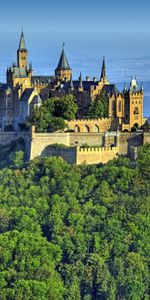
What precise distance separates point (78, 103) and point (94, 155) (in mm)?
5727

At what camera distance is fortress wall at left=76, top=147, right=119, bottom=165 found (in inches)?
1954

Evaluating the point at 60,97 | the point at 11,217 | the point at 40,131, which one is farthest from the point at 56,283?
the point at 60,97

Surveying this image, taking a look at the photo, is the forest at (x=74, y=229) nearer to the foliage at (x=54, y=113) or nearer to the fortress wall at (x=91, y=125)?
the foliage at (x=54, y=113)

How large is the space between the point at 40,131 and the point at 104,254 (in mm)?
10581

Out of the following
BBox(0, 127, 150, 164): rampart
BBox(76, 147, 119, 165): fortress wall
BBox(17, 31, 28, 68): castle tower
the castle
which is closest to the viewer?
BBox(76, 147, 119, 165): fortress wall

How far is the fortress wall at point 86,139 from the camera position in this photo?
51000 millimetres

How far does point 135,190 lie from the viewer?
156ft

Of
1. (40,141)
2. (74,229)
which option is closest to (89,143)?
(40,141)

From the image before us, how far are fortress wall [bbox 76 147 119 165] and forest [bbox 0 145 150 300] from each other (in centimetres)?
62

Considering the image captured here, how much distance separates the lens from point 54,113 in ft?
174

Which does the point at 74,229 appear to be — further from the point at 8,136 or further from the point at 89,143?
the point at 8,136

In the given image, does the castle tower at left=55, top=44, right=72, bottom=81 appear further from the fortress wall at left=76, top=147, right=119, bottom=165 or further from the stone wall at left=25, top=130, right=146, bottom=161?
the fortress wall at left=76, top=147, right=119, bottom=165

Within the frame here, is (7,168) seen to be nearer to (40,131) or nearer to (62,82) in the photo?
(40,131)

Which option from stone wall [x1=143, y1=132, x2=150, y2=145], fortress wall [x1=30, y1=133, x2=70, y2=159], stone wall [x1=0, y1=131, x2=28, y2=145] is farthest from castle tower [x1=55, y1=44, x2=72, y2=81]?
stone wall [x1=143, y1=132, x2=150, y2=145]
